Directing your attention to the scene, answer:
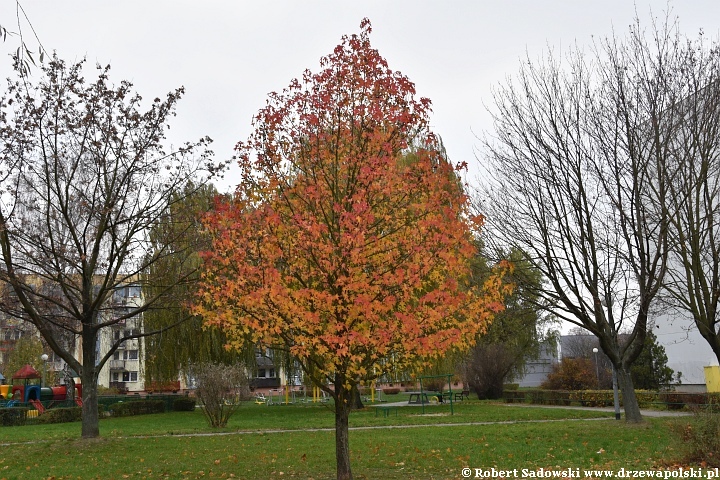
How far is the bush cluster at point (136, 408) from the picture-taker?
26953 millimetres

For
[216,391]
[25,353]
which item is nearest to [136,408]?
[216,391]

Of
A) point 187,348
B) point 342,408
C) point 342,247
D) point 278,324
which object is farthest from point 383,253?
point 187,348

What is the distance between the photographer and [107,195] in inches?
594

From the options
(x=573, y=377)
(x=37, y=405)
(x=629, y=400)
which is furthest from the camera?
(x=573, y=377)

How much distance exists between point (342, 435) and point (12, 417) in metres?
19.4

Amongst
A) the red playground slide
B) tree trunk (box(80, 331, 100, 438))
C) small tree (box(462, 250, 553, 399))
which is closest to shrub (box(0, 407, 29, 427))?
the red playground slide

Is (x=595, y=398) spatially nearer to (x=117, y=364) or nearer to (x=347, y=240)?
(x=347, y=240)

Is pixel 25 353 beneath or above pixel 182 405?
above

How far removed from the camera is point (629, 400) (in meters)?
15.9

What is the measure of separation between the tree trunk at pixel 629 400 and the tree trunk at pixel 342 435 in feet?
31.6

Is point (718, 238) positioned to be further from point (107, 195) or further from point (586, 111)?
point (107, 195)

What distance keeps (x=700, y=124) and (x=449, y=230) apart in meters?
8.39

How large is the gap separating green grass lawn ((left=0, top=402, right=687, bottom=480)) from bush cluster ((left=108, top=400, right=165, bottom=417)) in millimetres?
7681

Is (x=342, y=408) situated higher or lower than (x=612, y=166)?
lower
